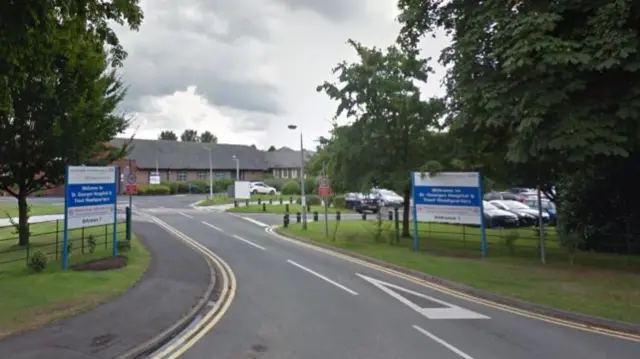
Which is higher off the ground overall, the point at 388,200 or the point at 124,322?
the point at 388,200

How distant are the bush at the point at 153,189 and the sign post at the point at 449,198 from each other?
59.2m

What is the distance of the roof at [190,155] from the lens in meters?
86.4

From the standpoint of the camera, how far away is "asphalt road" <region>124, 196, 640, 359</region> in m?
7.54

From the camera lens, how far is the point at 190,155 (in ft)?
300

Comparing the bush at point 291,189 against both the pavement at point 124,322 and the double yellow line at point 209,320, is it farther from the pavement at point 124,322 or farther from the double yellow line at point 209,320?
the pavement at point 124,322

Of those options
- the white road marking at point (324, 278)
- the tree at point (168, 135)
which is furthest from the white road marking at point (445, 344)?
the tree at point (168, 135)

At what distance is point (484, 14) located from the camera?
13805 millimetres

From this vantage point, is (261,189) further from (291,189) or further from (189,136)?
(189,136)

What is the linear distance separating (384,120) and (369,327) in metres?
14.6

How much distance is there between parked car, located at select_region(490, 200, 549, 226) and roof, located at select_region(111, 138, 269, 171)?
202 ft

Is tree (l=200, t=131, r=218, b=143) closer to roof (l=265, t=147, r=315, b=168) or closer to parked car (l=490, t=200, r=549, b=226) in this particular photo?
roof (l=265, t=147, r=315, b=168)

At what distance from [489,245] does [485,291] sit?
9472mm

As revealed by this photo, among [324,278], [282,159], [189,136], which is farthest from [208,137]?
[324,278]

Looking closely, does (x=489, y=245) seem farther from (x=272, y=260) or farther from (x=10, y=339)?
(x=10, y=339)
